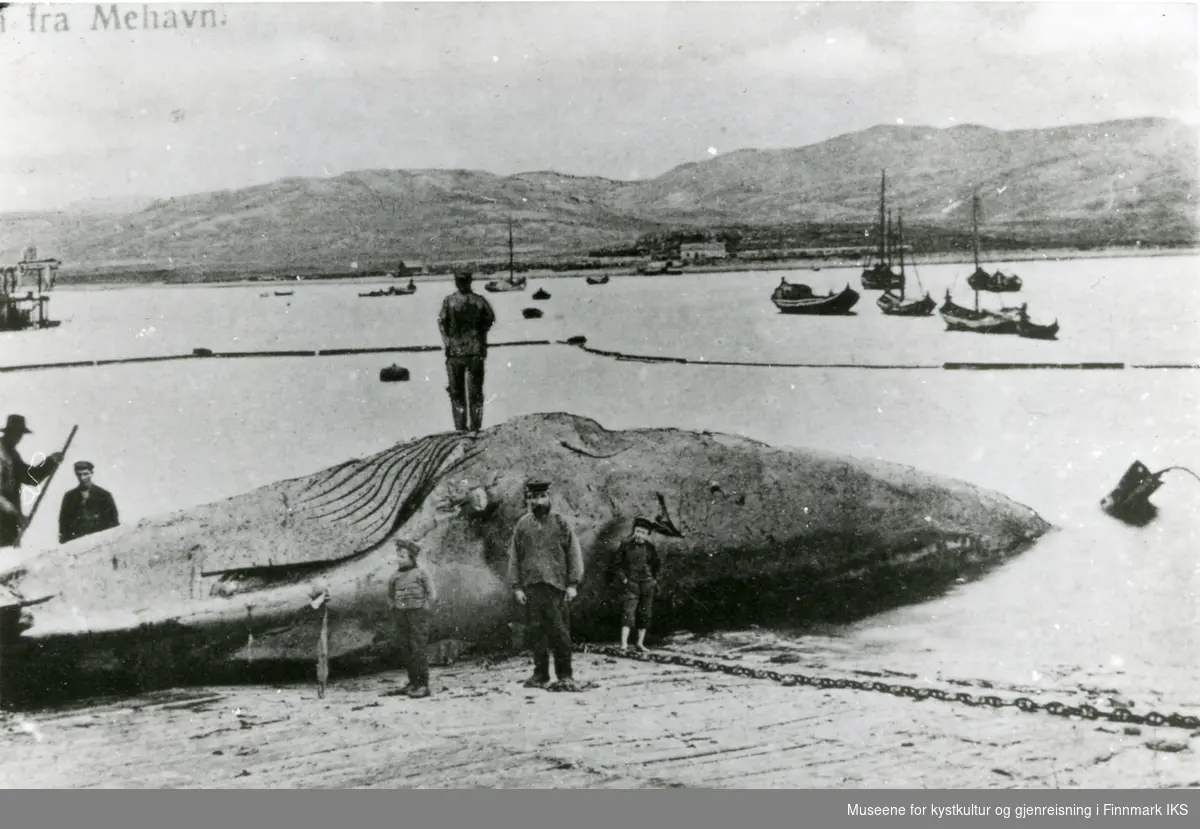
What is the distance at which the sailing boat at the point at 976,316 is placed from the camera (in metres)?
9.27

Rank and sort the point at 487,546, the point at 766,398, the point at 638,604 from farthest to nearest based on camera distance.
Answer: the point at 766,398 < the point at 638,604 < the point at 487,546

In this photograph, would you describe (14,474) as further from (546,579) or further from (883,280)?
(883,280)

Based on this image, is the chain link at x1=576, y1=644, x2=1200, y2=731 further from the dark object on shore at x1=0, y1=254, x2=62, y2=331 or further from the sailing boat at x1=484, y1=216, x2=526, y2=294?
the dark object on shore at x1=0, y1=254, x2=62, y2=331

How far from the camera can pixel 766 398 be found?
8.87 m

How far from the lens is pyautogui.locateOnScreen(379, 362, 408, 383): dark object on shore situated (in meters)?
8.88

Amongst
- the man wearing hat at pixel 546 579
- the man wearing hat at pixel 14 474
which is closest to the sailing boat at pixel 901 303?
the man wearing hat at pixel 546 579

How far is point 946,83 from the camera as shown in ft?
28.8

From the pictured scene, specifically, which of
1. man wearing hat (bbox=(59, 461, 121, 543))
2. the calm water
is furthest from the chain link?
man wearing hat (bbox=(59, 461, 121, 543))

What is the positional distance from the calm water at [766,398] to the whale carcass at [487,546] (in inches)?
12.3

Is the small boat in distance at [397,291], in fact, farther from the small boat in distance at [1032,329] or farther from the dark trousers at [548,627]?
the small boat in distance at [1032,329]

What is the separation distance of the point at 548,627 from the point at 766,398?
2365mm

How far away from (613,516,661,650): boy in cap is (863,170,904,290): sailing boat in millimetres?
2784

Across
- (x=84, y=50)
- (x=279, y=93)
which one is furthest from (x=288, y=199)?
(x=84, y=50)

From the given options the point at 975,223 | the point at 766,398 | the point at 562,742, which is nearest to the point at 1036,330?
the point at 975,223
